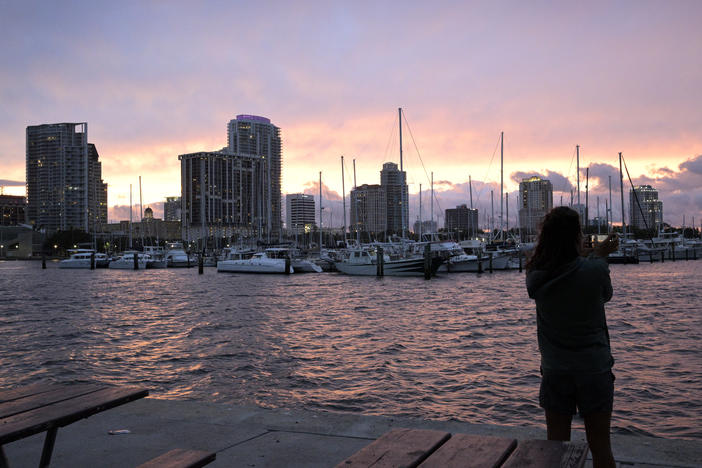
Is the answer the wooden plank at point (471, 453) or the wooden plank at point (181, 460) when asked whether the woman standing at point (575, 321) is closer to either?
the wooden plank at point (471, 453)

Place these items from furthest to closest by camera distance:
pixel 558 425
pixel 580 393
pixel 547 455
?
1. pixel 558 425
2. pixel 580 393
3. pixel 547 455

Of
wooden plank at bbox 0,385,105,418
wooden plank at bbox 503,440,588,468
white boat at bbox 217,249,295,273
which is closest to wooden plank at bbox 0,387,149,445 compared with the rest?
wooden plank at bbox 0,385,105,418

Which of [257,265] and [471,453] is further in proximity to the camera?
[257,265]

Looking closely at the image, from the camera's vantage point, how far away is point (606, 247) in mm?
3395

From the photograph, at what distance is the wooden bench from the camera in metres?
2.66

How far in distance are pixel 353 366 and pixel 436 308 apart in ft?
45.2

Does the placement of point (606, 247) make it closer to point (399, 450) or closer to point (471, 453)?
point (471, 453)

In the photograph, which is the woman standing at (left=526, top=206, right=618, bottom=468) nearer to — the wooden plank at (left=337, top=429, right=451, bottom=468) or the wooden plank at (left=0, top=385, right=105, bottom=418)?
the wooden plank at (left=337, top=429, right=451, bottom=468)

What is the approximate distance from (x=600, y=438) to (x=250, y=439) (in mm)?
3169

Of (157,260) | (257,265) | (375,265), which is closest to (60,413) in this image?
(375,265)

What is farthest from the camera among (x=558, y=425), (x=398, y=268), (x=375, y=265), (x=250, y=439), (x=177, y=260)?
(x=177, y=260)

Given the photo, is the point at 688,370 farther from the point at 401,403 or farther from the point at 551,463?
the point at 551,463

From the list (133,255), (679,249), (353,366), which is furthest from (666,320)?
(679,249)

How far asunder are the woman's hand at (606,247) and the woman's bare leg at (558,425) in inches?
42.3
